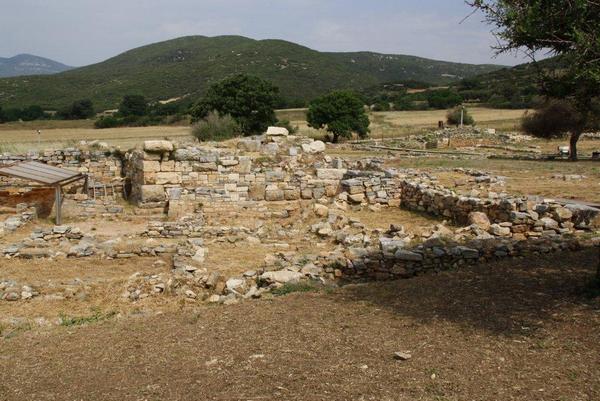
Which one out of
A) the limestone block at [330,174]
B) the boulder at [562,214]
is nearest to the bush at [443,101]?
the limestone block at [330,174]

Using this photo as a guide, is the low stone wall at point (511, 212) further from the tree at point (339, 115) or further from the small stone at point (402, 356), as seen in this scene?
the tree at point (339, 115)

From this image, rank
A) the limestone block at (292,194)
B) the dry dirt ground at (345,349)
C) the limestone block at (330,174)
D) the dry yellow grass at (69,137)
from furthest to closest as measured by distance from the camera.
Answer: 1. the dry yellow grass at (69,137)
2. the limestone block at (330,174)
3. the limestone block at (292,194)
4. the dry dirt ground at (345,349)

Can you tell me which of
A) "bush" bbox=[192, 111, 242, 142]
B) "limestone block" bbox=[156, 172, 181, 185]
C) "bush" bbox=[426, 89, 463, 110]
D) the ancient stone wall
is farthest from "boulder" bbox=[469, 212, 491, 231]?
"bush" bbox=[426, 89, 463, 110]

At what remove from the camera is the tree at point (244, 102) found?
42.9 m

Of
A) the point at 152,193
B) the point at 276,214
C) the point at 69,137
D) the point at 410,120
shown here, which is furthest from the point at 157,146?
the point at 410,120

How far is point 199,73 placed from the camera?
97.3 meters

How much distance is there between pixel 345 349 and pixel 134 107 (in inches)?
2805

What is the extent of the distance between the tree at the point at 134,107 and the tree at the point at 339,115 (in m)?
31.9

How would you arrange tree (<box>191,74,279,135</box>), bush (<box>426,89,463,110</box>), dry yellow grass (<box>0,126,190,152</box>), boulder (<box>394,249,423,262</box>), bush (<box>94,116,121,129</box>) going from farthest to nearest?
1. bush (<box>426,89,463,110</box>)
2. bush (<box>94,116,121,129</box>)
3. tree (<box>191,74,279,135</box>)
4. dry yellow grass (<box>0,126,190,152</box>)
5. boulder (<box>394,249,423,262</box>)

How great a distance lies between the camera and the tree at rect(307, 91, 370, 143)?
47344 mm

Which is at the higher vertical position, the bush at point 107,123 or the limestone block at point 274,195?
the bush at point 107,123

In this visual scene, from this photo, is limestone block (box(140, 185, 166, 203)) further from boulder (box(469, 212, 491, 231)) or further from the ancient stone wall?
boulder (box(469, 212, 491, 231))

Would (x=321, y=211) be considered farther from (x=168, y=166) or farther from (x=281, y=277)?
(x=281, y=277)

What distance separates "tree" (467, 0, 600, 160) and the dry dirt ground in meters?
2.75
